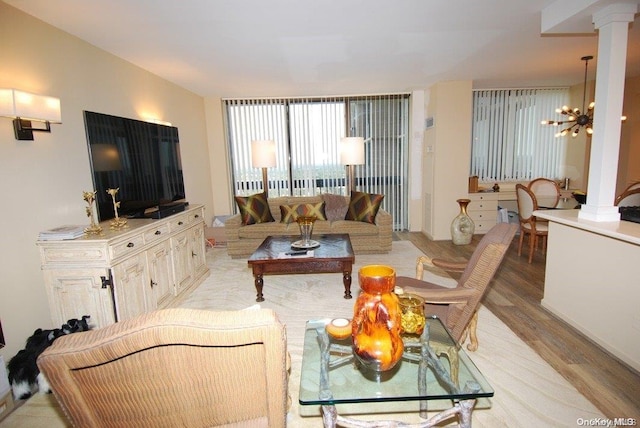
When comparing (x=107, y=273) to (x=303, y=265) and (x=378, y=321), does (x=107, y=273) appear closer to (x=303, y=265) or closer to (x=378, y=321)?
(x=303, y=265)

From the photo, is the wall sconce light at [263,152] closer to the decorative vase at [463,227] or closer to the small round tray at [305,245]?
the small round tray at [305,245]

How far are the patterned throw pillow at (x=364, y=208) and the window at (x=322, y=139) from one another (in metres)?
1.27

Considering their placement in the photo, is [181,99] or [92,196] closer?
[92,196]

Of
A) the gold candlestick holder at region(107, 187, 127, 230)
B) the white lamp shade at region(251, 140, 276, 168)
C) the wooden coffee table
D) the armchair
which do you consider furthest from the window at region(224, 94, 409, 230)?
the armchair

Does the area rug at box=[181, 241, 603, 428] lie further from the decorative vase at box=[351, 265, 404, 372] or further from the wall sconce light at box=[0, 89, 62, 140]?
the wall sconce light at box=[0, 89, 62, 140]

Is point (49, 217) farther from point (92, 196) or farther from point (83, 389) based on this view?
point (83, 389)

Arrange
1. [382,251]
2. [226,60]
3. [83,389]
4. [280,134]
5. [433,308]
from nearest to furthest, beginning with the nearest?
[83,389] < [433,308] < [226,60] < [382,251] < [280,134]

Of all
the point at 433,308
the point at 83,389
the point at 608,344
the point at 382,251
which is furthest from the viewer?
the point at 382,251

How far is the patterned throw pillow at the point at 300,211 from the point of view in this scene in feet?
15.9

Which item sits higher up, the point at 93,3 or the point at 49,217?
the point at 93,3

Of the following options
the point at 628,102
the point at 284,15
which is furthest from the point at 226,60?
the point at 628,102

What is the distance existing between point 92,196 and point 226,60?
2.12m

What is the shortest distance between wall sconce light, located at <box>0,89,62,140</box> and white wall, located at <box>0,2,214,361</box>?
0.19 ft

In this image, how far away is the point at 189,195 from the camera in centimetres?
501
